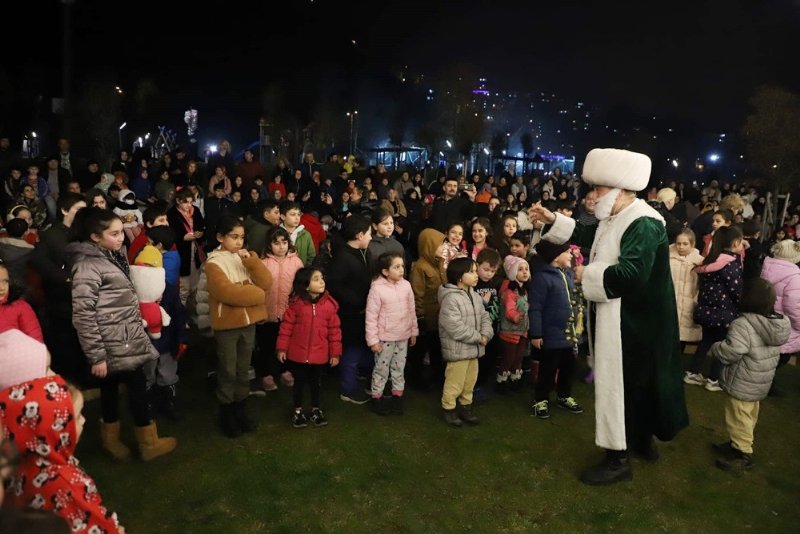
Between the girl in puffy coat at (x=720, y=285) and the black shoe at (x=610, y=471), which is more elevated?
the girl in puffy coat at (x=720, y=285)

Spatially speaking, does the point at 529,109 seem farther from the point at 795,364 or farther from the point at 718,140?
the point at 795,364

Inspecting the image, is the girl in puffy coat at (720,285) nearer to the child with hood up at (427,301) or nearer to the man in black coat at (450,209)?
the child with hood up at (427,301)

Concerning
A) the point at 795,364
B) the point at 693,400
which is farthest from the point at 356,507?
the point at 795,364

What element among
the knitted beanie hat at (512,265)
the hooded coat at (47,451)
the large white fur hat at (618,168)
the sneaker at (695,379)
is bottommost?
the sneaker at (695,379)

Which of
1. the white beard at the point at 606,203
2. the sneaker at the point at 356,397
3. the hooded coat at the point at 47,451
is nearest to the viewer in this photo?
the hooded coat at the point at 47,451

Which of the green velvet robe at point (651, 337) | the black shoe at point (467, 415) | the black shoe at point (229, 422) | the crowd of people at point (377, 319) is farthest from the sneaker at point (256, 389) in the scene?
the green velvet robe at point (651, 337)

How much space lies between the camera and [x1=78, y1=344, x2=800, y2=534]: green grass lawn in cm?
386

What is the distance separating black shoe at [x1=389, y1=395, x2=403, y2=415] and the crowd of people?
0.06 feet

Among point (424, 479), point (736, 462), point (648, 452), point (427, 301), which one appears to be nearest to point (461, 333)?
point (427, 301)

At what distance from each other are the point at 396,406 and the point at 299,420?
0.94 meters

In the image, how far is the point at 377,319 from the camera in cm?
536

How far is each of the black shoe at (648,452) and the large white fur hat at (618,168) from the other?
6.93 ft

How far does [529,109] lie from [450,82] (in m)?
62.0

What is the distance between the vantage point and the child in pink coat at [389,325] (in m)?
5.33
